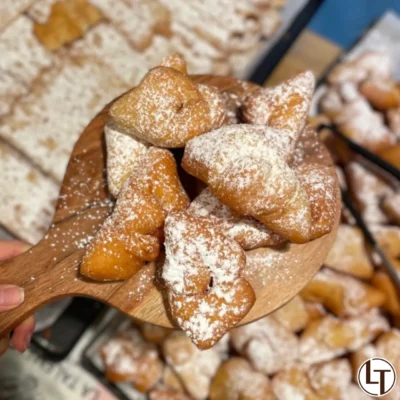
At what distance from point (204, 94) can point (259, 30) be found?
3.70ft

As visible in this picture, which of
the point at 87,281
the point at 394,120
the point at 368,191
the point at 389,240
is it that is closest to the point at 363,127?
the point at 394,120

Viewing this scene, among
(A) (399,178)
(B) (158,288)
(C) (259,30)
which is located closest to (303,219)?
(B) (158,288)

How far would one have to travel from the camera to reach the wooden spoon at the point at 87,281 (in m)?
0.85

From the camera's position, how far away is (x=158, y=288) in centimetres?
86

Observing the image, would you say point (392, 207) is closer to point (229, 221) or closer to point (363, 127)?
point (363, 127)

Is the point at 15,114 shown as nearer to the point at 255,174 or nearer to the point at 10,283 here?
the point at 10,283

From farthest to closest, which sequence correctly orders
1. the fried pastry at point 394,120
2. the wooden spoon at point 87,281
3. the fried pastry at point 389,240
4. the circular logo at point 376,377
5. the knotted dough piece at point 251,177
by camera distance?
the fried pastry at point 394,120
the fried pastry at point 389,240
the circular logo at point 376,377
the wooden spoon at point 87,281
the knotted dough piece at point 251,177

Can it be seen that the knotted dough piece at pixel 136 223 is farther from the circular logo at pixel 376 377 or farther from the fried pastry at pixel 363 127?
the fried pastry at pixel 363 127

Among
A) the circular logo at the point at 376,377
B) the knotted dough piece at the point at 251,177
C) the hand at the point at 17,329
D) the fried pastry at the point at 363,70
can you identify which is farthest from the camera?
the fried pastry at the point at 363,70

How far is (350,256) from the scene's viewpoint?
4.53 ft

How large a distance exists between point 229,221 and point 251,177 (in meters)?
0.11

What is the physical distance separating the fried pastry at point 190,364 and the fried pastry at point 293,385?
18cm

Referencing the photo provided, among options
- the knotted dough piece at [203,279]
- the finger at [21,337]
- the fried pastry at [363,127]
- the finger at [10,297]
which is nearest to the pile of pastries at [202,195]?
the knotted dough piece at [203,279]

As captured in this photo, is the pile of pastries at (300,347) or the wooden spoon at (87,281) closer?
the wooden spoon at (87,281)
